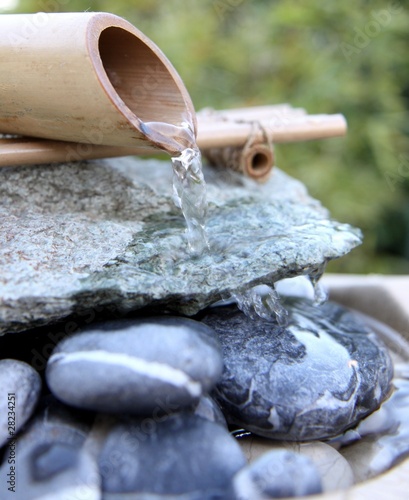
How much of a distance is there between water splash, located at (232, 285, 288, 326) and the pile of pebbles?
0.11 meters

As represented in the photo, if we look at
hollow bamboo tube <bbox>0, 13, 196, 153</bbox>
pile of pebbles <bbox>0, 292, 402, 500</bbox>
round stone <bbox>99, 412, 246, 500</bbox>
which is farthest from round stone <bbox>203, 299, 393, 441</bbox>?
hollow bamboo tube <bbox>0, 13, 196, 153</bbox>

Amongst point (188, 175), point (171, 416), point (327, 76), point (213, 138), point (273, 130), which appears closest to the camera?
point (171, 416)

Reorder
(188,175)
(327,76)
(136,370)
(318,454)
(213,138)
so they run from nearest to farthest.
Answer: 1. (136,370)
2. (318,454)
3. (188,175)
4. (213,138)
5. (327,76)

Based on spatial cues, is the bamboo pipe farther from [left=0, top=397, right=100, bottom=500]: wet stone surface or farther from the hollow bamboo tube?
[left=0, top=397, right=100, bottom=500]: wet stone surface

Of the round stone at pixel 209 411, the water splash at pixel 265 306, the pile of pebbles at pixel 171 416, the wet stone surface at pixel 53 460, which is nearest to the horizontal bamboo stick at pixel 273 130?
the water splash at pixel 265 306

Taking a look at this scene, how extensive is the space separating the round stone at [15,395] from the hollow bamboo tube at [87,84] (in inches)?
23.9

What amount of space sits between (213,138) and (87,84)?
65cm

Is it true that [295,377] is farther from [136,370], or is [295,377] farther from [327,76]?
[327,76]

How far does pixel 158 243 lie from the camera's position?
1624mm

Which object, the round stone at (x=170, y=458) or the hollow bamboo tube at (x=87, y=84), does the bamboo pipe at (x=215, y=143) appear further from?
the round stone at (x=170, y=458)

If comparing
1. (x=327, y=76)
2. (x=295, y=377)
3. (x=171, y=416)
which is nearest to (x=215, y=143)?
(x=295, y=377)

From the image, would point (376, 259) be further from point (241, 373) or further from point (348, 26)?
point (241, 373)

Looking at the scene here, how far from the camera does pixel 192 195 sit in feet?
5.82

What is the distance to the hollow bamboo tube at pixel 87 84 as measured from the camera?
1.43 m
